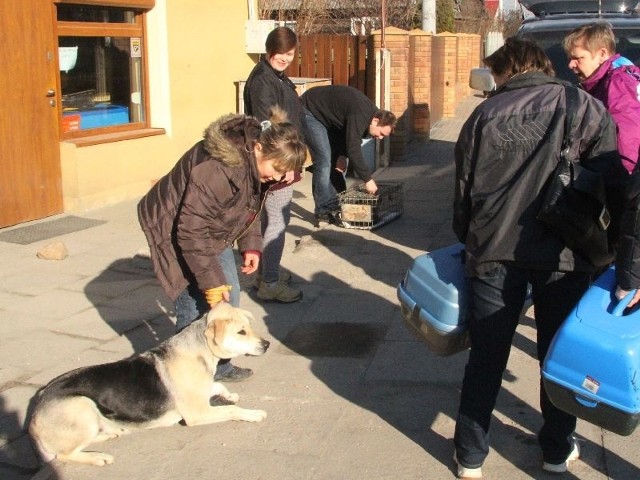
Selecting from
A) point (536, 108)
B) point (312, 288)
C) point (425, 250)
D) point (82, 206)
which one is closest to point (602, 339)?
point (536, 108)

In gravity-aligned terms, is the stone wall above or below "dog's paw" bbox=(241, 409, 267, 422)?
above

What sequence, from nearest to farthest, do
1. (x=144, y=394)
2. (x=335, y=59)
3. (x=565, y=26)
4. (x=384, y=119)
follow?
(x=144, y=394), (x=384, y=119), (x=565, y=26), (x=335, y=59)

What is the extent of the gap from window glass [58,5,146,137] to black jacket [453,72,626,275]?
6826 mm

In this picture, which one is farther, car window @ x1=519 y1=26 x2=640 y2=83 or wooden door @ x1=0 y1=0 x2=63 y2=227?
wooden door @ x1=0 y1=0 x2=63 y2=227

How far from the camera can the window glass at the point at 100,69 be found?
30.6 feet

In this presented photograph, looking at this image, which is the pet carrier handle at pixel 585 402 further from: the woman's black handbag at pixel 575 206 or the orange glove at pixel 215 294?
the orange glove at pixel 215 294

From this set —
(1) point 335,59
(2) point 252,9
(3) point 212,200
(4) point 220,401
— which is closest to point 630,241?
(3) point 212,200

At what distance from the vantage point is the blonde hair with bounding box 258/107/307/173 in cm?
430

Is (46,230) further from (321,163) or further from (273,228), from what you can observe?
(273,228)

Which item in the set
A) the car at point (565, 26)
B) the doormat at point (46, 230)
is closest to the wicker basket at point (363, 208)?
the car at point (565, 26)

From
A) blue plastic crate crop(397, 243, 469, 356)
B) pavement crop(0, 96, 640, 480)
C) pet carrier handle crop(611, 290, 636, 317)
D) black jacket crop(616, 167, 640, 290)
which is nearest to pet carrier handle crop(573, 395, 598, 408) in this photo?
pet carrier handle crop(611, 290, 636, 317)

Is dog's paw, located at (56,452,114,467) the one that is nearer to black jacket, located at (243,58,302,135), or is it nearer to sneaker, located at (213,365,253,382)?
sneaker, located at (213,365,253,382)

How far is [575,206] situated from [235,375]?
249cm

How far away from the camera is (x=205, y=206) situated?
4.18 metres
